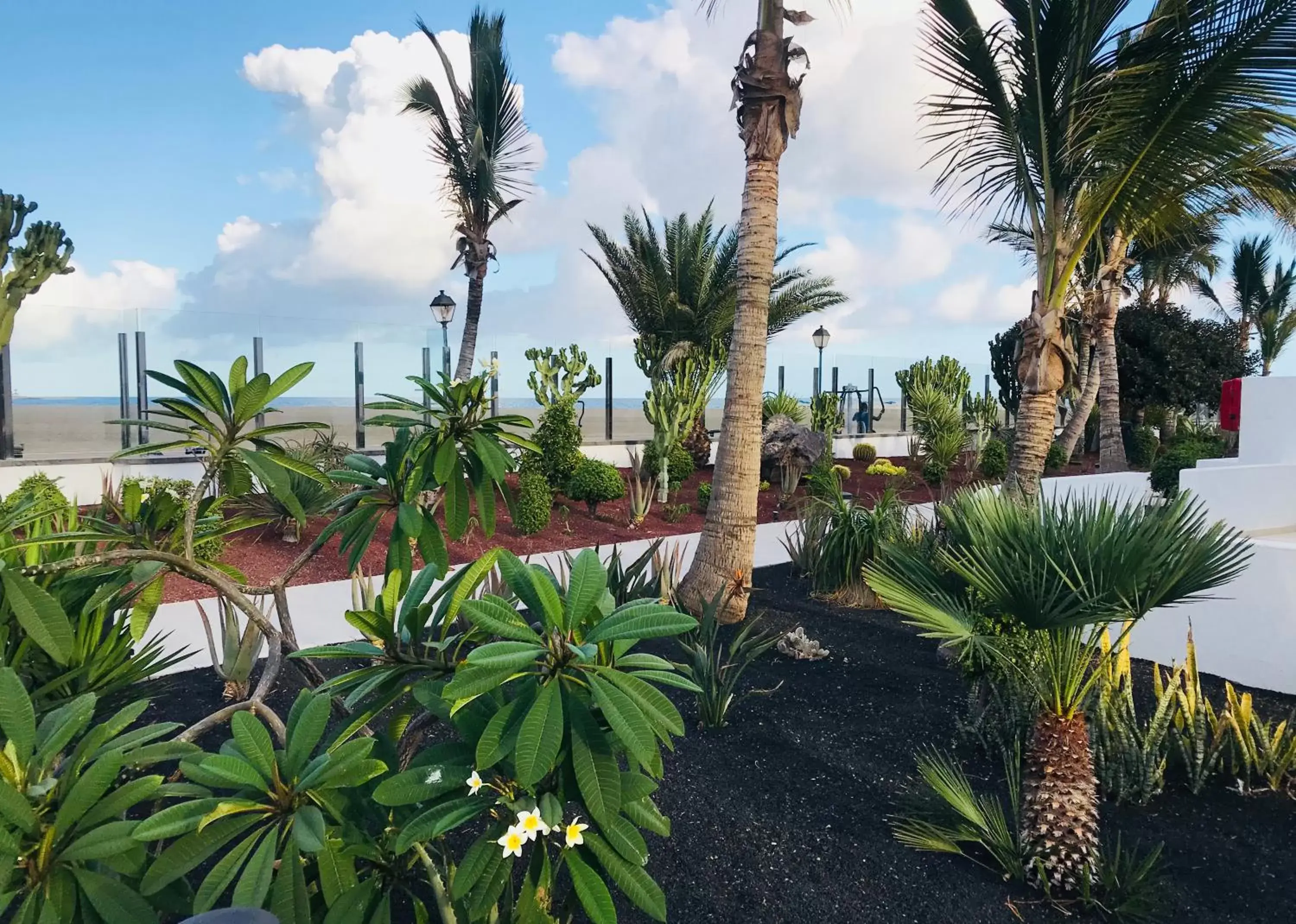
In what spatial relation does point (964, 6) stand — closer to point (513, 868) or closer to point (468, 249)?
point (513, 868)

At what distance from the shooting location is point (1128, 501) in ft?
9.97

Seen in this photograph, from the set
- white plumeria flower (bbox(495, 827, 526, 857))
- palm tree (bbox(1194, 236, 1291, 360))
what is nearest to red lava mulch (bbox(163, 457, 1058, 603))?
→ white plumeria flower (bbox(495, 827, 526, 857))

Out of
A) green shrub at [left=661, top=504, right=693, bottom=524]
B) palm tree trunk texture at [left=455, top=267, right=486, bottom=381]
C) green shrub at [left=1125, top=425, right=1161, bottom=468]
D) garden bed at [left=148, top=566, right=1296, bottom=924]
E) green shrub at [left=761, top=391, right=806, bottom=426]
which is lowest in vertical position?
garden bed at [left=148, top=566, right=1296, bottom=924]

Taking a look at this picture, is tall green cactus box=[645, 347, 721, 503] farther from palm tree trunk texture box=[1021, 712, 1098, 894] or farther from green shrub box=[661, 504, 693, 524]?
palm tree trunk texture box=[1021, 712, 1098, 894]

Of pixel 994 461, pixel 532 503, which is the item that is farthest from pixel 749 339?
pixel 994 461

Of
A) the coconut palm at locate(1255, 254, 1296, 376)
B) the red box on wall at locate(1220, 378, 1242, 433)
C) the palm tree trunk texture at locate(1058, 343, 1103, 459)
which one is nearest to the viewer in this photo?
the red box on wall at locate(1220, 378, 1242, 433)

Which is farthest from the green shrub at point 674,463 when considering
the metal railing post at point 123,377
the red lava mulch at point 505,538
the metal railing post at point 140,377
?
the metal railing post at point 123,377

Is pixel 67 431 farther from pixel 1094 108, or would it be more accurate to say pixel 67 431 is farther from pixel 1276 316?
pixel 1276 316

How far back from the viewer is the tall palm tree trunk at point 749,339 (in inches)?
216

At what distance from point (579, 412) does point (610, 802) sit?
1335 centimetres

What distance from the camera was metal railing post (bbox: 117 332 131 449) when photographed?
1205 cm

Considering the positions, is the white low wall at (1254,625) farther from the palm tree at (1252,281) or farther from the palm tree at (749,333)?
the palm tree at (1252,281)

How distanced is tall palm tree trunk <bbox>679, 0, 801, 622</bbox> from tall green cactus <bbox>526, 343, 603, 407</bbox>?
23.9 ft

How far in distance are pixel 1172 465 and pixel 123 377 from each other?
1795 cm
